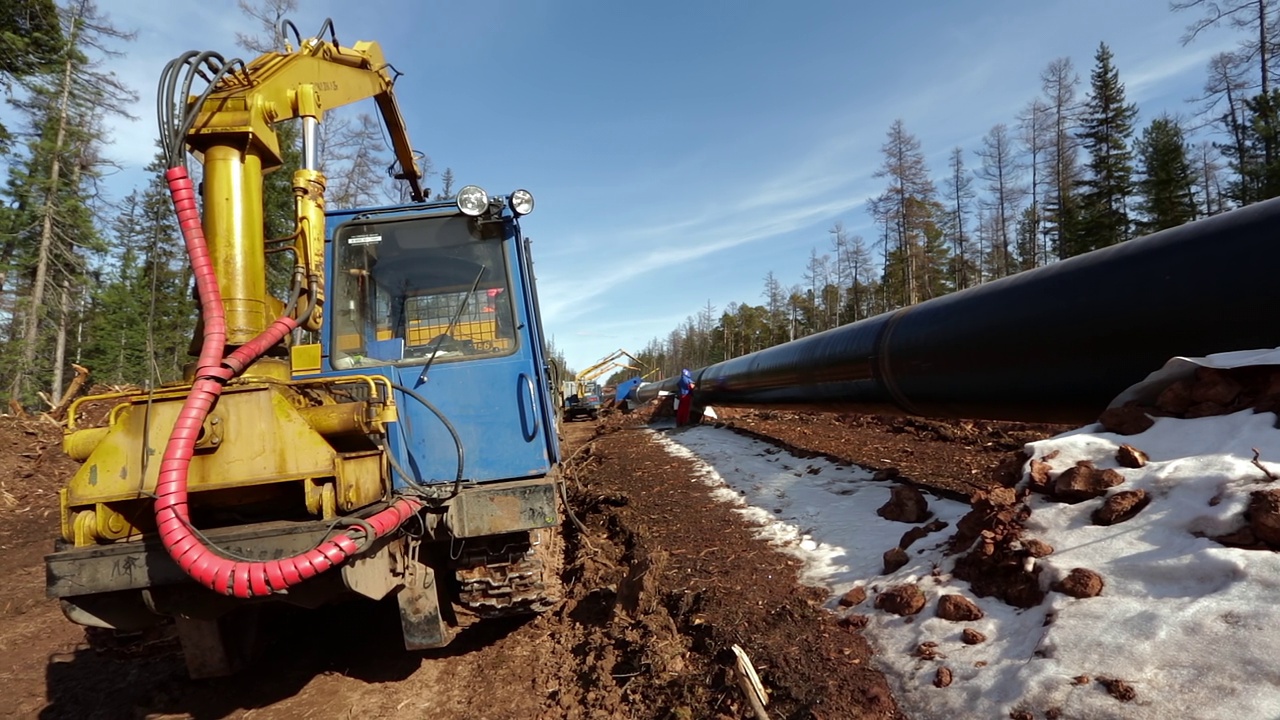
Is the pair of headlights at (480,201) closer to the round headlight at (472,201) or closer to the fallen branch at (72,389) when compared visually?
the round headlight at (472,201)

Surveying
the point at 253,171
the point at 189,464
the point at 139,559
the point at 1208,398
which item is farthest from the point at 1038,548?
the point at 253,171

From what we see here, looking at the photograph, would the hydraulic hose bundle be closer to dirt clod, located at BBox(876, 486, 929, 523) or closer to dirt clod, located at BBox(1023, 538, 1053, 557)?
dirt clod, located at BBox(1023, 538, 1053, 557)

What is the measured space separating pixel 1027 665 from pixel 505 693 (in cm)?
271

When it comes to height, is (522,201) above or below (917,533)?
above

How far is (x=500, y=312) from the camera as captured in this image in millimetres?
4203

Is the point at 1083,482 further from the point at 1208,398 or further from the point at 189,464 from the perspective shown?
the point at 189,464

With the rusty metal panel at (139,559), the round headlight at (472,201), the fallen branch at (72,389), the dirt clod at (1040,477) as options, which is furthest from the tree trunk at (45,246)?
the dirt clod at (1040,477)

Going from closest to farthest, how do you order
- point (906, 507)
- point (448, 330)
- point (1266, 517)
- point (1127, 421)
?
point (1266, 517) < point (1127, 421) < point (448, 330) < point (906, 507)

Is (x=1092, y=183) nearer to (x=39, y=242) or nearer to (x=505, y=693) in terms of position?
(x=505, y=693)

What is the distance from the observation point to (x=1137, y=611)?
88.1 inches

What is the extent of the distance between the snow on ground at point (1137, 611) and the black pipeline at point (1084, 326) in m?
0.67

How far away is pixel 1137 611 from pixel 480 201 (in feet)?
12.8

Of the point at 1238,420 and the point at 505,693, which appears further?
the point at 505,693

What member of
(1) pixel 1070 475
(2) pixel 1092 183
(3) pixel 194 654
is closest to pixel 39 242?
(3) pixel 194 654
